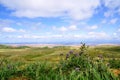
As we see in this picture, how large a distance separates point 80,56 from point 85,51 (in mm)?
466

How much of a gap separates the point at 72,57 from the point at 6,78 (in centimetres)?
328

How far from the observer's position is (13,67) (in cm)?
1162

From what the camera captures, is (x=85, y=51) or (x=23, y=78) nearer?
(x=23, y=78)

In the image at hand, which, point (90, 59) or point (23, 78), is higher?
point (90, 59)

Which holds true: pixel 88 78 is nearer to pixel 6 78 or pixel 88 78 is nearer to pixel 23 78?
pixel 23 78

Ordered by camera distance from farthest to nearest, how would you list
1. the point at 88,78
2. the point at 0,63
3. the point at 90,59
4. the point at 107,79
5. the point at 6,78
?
the point at 0,63, the point at 90,59, the point at 6,78, the point at 88,78, the point at 107,79

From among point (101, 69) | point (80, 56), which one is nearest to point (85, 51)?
point (80, 56)

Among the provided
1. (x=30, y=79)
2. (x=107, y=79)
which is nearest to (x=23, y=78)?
(x=30, y=79)

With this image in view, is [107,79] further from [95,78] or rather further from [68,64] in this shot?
[68,64]

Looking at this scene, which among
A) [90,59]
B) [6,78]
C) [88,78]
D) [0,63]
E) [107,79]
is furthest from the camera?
[0,63]

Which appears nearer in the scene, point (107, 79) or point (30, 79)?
point (107, 79)

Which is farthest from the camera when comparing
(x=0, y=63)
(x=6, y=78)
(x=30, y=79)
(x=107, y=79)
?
(x=0, y=63)

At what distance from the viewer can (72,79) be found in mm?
8055

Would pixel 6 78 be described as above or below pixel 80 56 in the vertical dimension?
below
